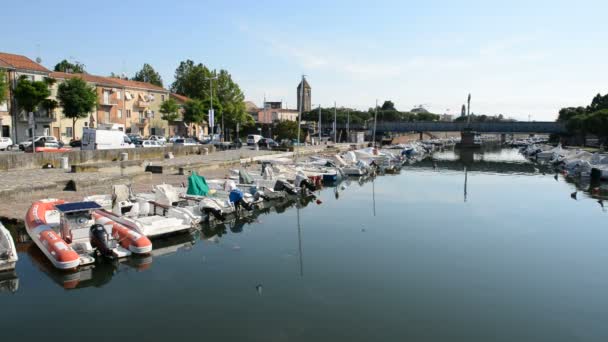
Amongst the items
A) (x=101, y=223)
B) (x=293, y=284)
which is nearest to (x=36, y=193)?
(x=101, y=223)

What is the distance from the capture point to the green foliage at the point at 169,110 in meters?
67.8

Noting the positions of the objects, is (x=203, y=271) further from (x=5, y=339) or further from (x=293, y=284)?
(x=5, y=339)

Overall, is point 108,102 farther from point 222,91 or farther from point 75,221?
point 75,221

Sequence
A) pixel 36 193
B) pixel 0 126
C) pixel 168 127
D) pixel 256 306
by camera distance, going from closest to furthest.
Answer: pixel 256 306 → pixel 36 193 → pixel 0 126 → pixel 168 127

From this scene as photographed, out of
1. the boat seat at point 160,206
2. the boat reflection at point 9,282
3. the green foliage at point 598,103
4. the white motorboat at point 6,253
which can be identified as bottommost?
the boat reflection at point 9,282

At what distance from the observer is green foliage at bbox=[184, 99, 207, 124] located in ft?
227

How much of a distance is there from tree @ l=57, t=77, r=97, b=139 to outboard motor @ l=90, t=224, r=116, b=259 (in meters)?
41.6

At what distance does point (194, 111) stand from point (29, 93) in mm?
25039

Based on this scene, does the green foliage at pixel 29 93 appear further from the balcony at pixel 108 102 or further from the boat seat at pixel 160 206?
the boat seat at pixel 160 206

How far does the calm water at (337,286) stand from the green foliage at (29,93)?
116 feet

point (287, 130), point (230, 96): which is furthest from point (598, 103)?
point (230, 96)

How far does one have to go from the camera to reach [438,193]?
1398 inches

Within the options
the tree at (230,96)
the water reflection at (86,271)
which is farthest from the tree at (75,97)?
the water reflection at (86,271)

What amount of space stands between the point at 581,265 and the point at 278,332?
12458mm
